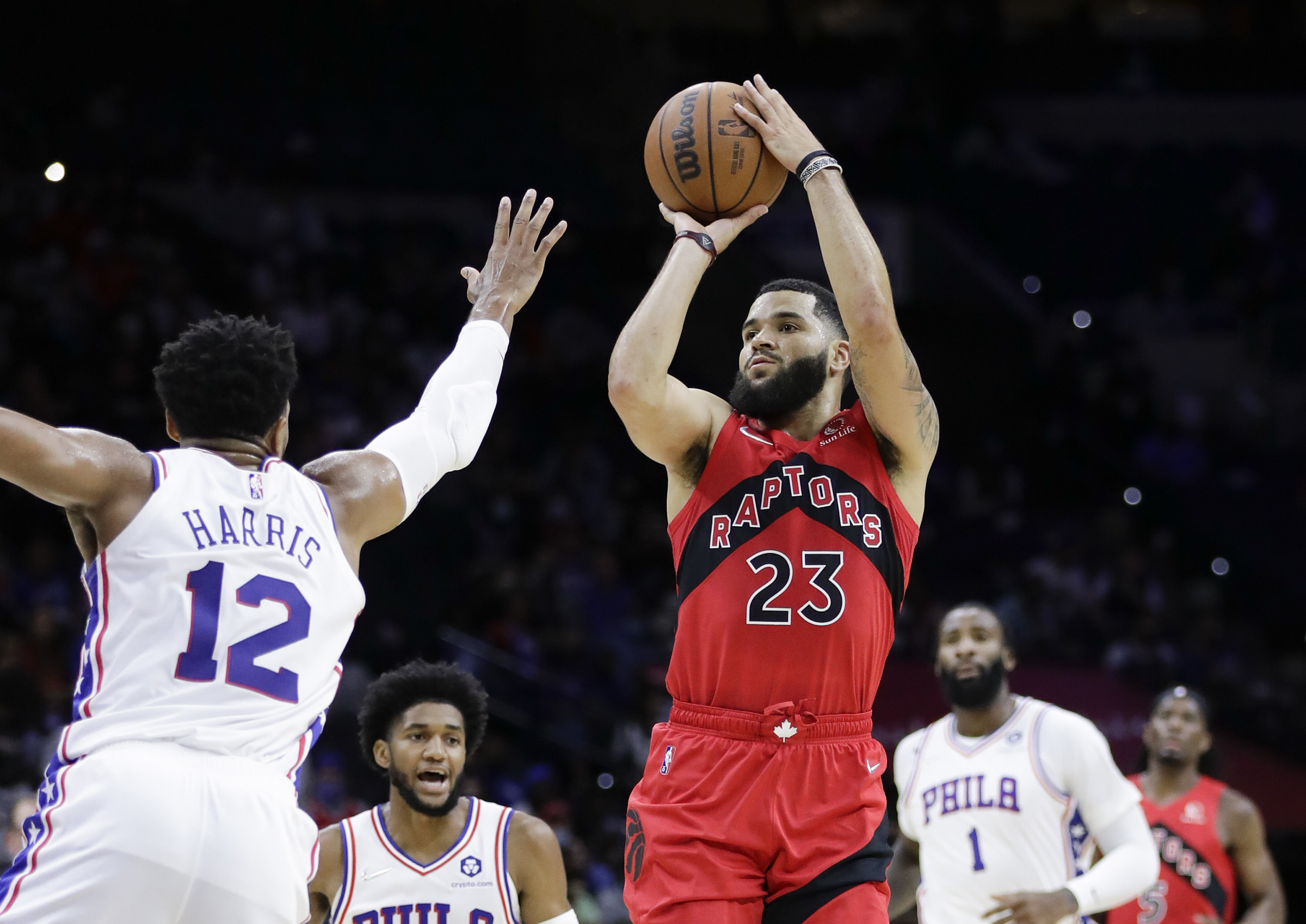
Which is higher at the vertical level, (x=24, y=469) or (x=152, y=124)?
(x=152, y=124)

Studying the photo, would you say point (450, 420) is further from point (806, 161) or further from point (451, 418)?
point (806, 161)

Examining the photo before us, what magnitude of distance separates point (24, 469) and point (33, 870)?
80 cm

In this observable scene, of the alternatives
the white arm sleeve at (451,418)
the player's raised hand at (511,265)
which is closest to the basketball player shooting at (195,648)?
the white arm sleeve at (451,418)

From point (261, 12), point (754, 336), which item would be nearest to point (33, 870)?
point (754, 336)

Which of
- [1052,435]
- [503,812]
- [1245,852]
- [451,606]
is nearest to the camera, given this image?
[503,812]

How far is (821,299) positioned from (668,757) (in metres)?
1.45

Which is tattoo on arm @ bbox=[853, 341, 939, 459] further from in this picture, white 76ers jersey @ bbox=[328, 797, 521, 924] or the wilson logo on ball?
white 76ers jersey @ bbox=[328, 797, 521, 924]

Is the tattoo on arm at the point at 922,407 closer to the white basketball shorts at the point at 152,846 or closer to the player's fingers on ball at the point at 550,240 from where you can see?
the player's fingers on ball at the point at 550,240

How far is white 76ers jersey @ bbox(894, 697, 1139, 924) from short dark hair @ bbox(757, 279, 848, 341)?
273 cm

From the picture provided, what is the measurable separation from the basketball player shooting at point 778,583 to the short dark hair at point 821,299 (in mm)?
71

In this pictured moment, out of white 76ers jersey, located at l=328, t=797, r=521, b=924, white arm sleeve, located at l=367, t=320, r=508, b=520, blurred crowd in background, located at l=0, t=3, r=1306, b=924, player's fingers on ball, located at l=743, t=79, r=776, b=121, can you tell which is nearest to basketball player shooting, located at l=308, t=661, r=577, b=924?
white 76ers jersey, located at l=328, t=797, r=521, b=924

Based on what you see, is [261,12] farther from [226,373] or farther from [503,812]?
[226,373]

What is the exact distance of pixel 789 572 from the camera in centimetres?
425

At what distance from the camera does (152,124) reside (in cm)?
1465
